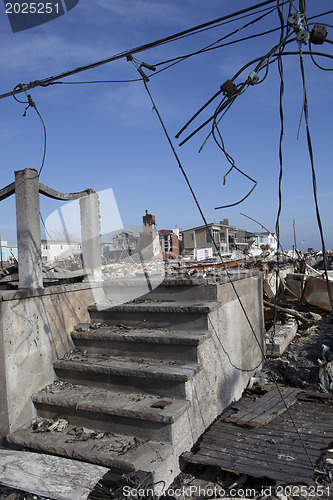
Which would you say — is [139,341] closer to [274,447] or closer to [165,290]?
[165,290]

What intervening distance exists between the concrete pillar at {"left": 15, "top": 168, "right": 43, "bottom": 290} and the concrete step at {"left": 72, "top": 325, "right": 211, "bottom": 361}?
1.02 meters

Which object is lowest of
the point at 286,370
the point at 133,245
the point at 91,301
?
the point at 286,370

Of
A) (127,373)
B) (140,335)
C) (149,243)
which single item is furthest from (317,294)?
(127,373)

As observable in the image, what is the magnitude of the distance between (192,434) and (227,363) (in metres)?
1.20

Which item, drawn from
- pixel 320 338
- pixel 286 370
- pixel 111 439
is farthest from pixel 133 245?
pixel 111 439

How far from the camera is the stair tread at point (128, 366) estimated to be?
3822mm

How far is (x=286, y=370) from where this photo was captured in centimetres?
620

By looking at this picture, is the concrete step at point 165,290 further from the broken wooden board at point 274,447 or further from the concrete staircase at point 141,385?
the broken wooden board at point 274,447

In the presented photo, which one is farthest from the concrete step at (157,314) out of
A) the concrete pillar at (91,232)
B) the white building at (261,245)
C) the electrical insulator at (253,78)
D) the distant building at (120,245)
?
the white building at (261,245)

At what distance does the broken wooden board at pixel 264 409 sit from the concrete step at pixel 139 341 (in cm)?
91

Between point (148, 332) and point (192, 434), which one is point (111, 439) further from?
point (148, 332)

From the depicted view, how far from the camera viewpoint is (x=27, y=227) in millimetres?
4250

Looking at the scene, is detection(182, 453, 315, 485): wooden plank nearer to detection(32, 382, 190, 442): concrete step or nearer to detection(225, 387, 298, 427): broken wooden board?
detection(32, 382, 190, 442): concrete step
